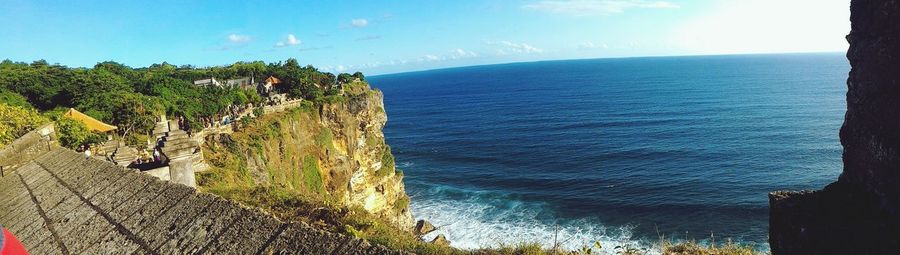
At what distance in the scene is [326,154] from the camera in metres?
39.6

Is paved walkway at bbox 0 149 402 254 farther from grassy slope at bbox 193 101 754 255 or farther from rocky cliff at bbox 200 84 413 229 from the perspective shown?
rocky cliff at bbox 200 84 413 229

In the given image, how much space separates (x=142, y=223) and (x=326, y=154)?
1376 inches

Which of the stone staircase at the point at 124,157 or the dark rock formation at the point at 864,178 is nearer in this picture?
the dark rock formation at the point at 864,178

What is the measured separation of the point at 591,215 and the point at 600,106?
67.6 m

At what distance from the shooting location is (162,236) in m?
4.92

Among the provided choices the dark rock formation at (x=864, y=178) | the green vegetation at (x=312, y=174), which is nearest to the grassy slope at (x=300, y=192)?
the green vegetation at (x=312, y=174)

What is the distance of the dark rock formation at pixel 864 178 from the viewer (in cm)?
862

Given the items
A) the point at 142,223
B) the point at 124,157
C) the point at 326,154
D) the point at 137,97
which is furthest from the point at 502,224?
the point at 142,223

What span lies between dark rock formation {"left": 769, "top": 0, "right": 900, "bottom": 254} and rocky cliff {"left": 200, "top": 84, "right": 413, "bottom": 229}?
21703mm

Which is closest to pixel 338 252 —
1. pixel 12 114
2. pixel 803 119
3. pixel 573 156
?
pixel 12 114

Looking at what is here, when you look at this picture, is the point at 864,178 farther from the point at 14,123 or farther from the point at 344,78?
the point at 344,78

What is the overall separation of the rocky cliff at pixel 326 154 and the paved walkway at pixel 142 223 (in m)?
17.4

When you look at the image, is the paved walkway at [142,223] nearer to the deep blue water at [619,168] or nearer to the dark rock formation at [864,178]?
the dark rock formation at [864,178]

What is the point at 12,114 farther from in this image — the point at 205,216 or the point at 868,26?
the point at 868,26
